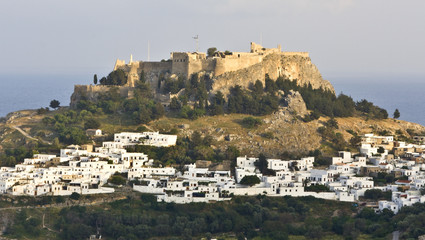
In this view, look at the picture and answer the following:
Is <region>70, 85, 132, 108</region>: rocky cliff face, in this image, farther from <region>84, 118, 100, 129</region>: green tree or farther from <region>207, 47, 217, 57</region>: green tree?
<region>207, 47, 217, 57</region>: green tree

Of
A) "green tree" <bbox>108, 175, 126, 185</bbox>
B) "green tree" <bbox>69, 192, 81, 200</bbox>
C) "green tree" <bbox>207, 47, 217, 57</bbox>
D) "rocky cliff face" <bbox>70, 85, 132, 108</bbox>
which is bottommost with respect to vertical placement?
"green tree" <bbox>69, 192, 81, 200</bbox>

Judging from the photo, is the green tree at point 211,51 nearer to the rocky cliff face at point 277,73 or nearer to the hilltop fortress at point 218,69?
the hilltop fortress at point 218,69

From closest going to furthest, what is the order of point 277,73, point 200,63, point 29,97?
point 200,63 < point 277,73 < point 29,97

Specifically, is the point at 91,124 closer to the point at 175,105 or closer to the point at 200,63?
the point at 175,105

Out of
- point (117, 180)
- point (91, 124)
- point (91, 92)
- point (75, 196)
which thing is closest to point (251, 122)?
point (91, 124)

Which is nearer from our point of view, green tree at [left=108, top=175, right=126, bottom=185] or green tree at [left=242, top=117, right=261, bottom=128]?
green tree at [left=108, top=175, right=126, bottom=185]

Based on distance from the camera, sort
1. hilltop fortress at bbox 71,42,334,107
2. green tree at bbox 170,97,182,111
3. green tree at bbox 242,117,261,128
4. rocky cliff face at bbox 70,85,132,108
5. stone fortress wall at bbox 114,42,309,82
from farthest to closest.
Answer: rocky cliff face at bbox 70,85,132,108 < stone fortress wall at bbox 114,42,309,82 < hilltop fortress at bbox 71,42,334,107 < green tree at bbox 170,97,182,111 < green tree at bbox 242,117,261,128

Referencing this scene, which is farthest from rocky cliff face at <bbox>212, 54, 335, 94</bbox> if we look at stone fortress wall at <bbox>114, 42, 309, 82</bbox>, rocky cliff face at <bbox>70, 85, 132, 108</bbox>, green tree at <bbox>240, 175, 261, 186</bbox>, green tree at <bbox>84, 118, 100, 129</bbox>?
Result: green tree at <bbox>240, 175, 261, 186</bbox>

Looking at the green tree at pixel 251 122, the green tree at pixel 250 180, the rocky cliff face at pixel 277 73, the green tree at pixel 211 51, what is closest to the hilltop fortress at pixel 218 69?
the rocky cliff face at pixel 277 73

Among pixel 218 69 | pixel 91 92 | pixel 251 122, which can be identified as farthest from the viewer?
pixel 91 92

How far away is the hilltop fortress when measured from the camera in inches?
3056

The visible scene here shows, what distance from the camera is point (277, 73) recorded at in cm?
8069

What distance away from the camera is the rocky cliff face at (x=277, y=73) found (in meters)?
77.1

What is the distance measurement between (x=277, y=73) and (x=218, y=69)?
561 centimetres
